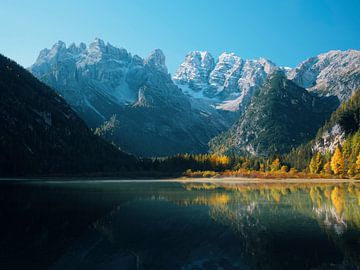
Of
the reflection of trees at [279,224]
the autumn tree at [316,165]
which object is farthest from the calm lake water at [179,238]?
the autumn tree at [316,165]

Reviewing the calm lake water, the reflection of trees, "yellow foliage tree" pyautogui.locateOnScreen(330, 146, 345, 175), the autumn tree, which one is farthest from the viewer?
the autumn tree

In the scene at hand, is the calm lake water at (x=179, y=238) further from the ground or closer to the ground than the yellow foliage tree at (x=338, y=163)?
closer to the ground

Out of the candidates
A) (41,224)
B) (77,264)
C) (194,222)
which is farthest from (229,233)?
(41,224)

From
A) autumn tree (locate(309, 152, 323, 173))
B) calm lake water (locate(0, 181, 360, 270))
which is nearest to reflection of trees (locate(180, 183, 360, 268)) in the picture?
calm lake water (locate(0, 181, 360, 270))

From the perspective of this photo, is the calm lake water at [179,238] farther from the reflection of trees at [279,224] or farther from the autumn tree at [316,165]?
the autumn tree at [316,165]

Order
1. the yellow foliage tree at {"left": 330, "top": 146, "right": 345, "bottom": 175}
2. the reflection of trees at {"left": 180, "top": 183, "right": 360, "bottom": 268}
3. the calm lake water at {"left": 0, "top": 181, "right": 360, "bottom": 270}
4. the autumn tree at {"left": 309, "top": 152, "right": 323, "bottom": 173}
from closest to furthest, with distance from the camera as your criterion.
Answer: the calm lake water at {"left": 0, "top": 181, "right": 360, "bottom": 270} < the reflection of trees at {"left": 180, "top": 183, "right": 360, "bottom": 268} < the yellow foliage tree at {"left": 330, "top": 146, "right": 345, "bottom": 175} < the autumn tree at {"left": 309, "top": 152, "right": 323, "bottom": 173}

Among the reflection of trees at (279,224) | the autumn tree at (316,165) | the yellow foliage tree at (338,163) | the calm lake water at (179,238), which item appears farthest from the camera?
the autumn tree at (316,165)

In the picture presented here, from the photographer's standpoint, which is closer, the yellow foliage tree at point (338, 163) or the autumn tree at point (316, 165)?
the yellow foliage tree at point (338, 163)

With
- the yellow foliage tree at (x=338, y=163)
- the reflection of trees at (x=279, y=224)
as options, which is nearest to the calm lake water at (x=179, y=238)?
the reflection of trees at (x=279, y=224)

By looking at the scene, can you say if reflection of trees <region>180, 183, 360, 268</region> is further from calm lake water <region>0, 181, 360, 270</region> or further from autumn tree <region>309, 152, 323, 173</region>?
autumn tree <region>309, 152, 323, 173</region>

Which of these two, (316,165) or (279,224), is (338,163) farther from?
(279,224)

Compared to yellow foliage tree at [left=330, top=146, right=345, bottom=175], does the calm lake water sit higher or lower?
lower

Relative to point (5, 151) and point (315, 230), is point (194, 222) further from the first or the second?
point (5, 151)

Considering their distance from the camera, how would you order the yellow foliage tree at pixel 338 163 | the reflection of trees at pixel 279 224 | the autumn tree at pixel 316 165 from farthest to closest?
the autumn tree at pixel 316 165, the yellow foliage tree at pixel 338 163, the reflection of trees at pixel 279 224
